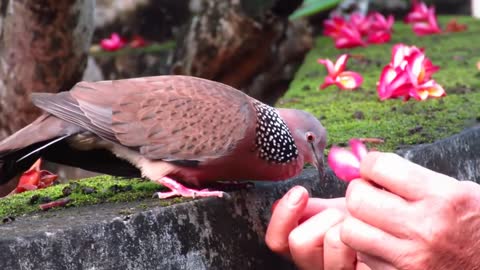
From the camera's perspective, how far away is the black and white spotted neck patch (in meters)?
3.31

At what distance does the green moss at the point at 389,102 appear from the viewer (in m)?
4.16

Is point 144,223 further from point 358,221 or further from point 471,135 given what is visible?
point 471,135

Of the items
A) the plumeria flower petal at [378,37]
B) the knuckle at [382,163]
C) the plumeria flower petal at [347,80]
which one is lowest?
the plumeria flower petal at [378,37]

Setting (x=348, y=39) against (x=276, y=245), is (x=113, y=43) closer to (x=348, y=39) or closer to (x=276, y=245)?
(x=348, y=39)

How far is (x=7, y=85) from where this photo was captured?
4.82 metres

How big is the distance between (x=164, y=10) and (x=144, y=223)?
498 cm

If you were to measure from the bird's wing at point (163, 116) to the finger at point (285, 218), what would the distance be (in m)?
0.37

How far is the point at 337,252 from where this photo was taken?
2.76 metres

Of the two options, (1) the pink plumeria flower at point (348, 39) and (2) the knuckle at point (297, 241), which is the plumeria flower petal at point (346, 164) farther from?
(1) the pink plumeria flower at point (348, 39)

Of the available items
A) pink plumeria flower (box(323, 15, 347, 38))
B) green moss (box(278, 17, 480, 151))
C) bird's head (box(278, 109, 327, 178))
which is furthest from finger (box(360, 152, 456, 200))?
pink plumeria flower (box(323, 15, 347, 38))

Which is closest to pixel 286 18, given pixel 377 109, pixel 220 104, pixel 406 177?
pixel 377 109

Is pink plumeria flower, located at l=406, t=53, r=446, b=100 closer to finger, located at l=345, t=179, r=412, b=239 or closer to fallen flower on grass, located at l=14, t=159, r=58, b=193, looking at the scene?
fallen flower on grass, located at l=14, t=159, r=58, b=193

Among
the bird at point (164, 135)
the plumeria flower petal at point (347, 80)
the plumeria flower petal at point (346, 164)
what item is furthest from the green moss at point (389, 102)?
the plumeria flower petal at point (346, 164)

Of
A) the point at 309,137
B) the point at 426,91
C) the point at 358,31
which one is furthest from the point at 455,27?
the point at 309,137
